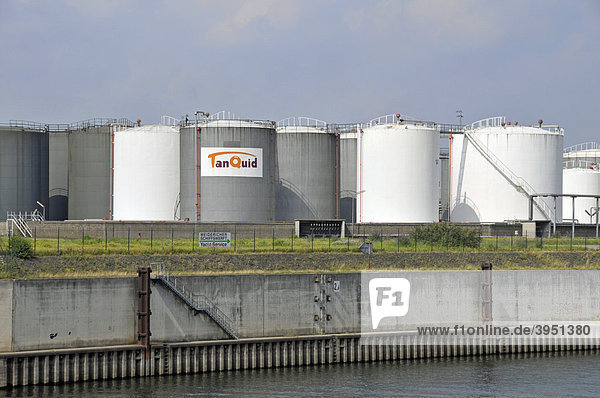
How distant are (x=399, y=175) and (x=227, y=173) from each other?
17225 millimetres

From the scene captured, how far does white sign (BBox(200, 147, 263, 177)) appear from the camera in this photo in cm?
7994

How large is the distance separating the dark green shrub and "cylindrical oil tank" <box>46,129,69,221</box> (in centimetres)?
3214

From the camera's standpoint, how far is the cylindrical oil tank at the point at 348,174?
88938 mm

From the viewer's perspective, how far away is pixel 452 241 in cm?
7350

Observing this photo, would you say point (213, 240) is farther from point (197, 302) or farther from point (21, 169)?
point (21, 169)

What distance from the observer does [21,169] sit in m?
83.4

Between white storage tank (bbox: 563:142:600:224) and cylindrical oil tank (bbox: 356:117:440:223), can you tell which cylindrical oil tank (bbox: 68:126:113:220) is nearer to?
cylindrical oil tank (bbox: 356:117:440:223)

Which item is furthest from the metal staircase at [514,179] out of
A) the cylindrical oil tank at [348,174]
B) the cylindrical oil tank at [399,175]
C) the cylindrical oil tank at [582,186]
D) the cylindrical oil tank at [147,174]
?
the cylindrical oil tank at [147,174]

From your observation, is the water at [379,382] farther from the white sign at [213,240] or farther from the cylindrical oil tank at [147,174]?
the cylindrical oil tank at [147,174]

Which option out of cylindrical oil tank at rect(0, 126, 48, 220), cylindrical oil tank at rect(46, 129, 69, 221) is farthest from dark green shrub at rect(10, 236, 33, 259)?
cylindrical oil tank at rect(46, 129, 69, 221)

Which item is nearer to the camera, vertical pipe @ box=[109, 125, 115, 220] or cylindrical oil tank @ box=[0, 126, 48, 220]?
cylindrical oil tank @ box=[0, 126, 48, 220]

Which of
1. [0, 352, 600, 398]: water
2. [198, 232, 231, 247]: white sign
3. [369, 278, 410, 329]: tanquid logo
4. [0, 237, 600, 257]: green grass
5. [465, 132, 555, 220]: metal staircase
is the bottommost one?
[0, 352, 600, 398]: water

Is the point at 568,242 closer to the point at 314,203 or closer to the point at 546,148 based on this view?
the point at 546,148

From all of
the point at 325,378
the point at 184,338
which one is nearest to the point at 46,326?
the point at 184,338
